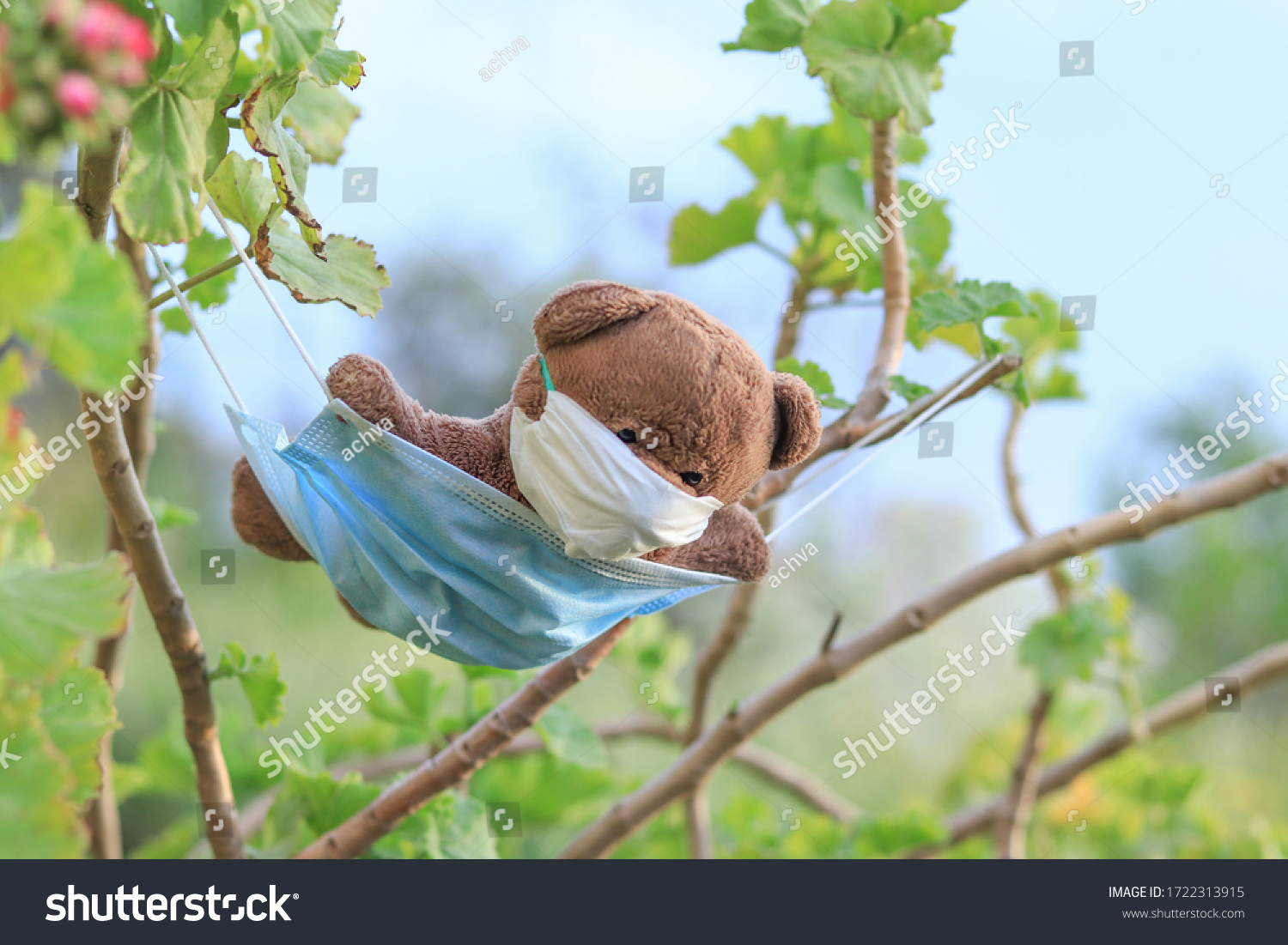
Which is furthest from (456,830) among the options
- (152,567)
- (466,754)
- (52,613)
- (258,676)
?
(52,613)

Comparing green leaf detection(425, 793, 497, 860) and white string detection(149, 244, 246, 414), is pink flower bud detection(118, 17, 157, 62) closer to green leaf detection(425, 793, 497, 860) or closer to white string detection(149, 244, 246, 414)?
white string detection(149, 244, 246, 414)

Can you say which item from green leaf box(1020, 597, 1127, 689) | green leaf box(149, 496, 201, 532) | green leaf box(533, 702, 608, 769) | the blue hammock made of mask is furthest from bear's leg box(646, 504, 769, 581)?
green leaf box(1020, 597, 1127, 689)

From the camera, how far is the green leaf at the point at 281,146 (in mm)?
422

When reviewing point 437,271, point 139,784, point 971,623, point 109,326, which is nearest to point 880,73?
point 109,326

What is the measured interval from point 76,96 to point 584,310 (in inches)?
10.0

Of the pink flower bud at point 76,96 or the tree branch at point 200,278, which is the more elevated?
the tree branch at point 200,278

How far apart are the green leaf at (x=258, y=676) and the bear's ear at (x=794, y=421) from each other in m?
0.36

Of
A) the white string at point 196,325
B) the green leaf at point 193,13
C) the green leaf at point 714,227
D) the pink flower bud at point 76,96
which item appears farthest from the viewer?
the green leaf at point 714,227

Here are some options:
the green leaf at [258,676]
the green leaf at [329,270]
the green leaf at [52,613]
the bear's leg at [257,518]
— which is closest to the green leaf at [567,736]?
the green leaf at [258,676]

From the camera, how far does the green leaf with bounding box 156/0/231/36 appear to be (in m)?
0.36

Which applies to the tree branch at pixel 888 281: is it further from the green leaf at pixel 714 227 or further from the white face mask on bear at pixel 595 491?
the white face mask on bear at pixel 595 491

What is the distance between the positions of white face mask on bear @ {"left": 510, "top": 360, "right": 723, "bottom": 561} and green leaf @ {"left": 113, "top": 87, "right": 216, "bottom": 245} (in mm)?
Answer: 168

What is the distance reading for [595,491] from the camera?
43cm

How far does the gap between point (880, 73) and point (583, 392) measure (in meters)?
0.32
